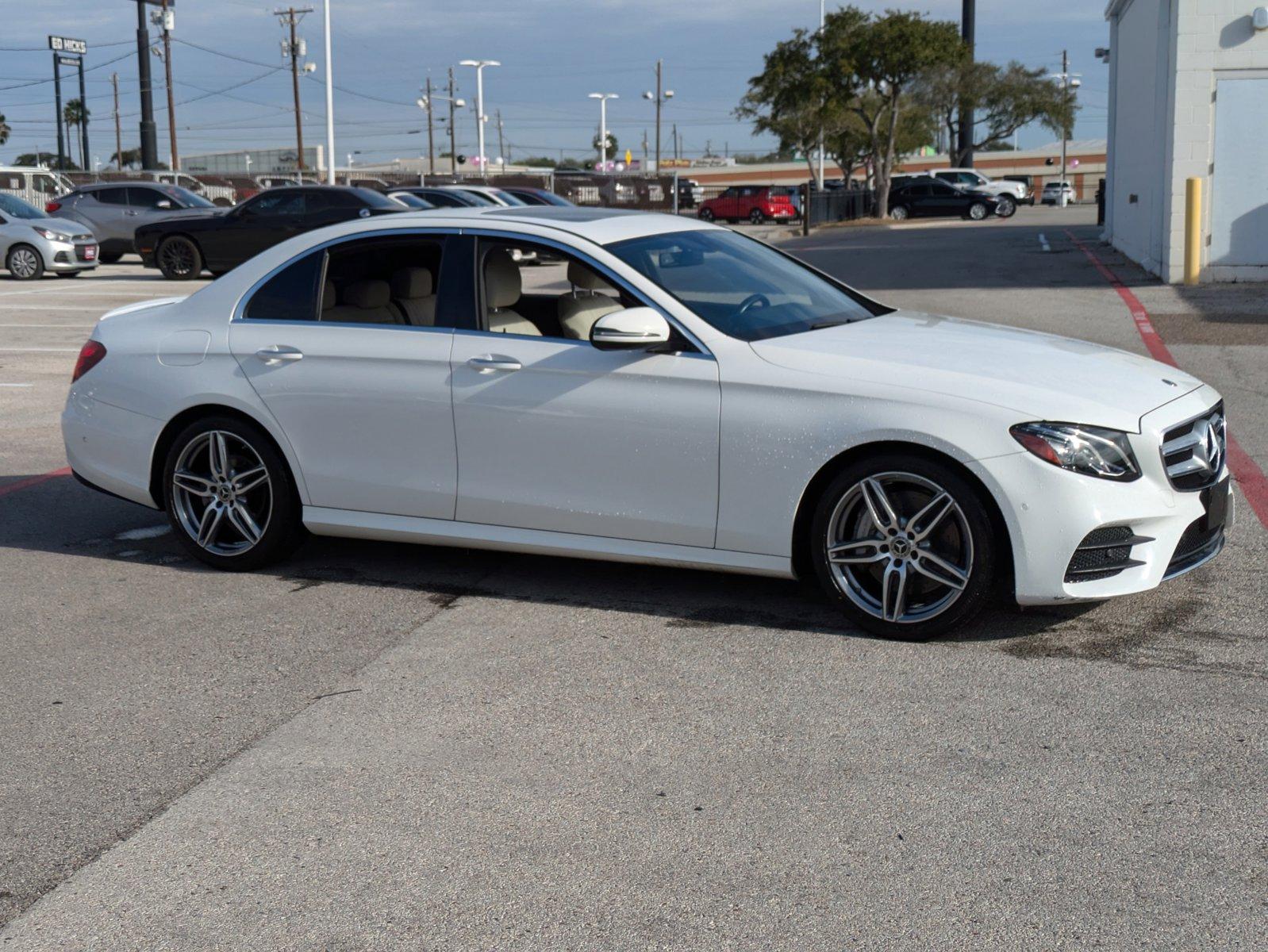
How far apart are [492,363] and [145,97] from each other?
55792 millimetres

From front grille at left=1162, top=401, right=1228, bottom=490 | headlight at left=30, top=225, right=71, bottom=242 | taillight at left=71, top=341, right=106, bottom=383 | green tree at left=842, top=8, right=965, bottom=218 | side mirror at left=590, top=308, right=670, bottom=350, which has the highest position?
green tree at left=842, top=8, right=965, bottom=218

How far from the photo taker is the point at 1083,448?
5.02 m

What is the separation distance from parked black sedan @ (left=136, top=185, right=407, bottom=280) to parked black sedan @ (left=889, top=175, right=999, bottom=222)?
110ft

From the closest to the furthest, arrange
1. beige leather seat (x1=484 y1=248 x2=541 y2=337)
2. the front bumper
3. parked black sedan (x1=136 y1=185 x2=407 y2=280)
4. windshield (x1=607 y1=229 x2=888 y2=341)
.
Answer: the front bumper
windshield (x1=607 y1=229 x2=888 y2=341)
beige leather seat (x1=484 y1=248 x2=541 y2=337)
parked black sedan (x1=136 y1=185 x2=407 y2=280)

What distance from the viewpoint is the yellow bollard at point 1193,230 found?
64.8ft

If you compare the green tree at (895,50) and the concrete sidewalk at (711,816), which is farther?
the green tree at (895,50)

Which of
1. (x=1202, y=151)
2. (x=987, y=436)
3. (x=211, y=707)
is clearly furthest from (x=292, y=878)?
(x=1202, y=151)

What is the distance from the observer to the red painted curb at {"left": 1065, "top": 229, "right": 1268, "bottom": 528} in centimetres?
742

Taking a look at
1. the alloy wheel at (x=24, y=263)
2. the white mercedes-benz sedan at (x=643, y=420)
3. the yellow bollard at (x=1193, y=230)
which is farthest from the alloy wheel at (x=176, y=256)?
the white mercedes-benz sedan at (x=643, y=420)

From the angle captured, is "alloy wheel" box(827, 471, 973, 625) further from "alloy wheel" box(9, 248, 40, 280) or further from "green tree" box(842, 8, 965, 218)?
"green tree" box(842, 8, 965, 218)

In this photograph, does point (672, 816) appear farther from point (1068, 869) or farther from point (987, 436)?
point (987, 436)

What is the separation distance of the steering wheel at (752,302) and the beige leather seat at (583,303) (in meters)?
0.49

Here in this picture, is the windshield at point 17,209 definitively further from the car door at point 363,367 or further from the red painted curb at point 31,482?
the car door at point 363,367

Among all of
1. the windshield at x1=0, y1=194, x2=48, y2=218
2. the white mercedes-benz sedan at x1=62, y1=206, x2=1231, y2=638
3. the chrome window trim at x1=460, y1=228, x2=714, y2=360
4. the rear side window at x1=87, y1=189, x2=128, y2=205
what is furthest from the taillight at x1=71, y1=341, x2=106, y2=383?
the rear side window at x1=87, y1=189, x2=128, y2=205
